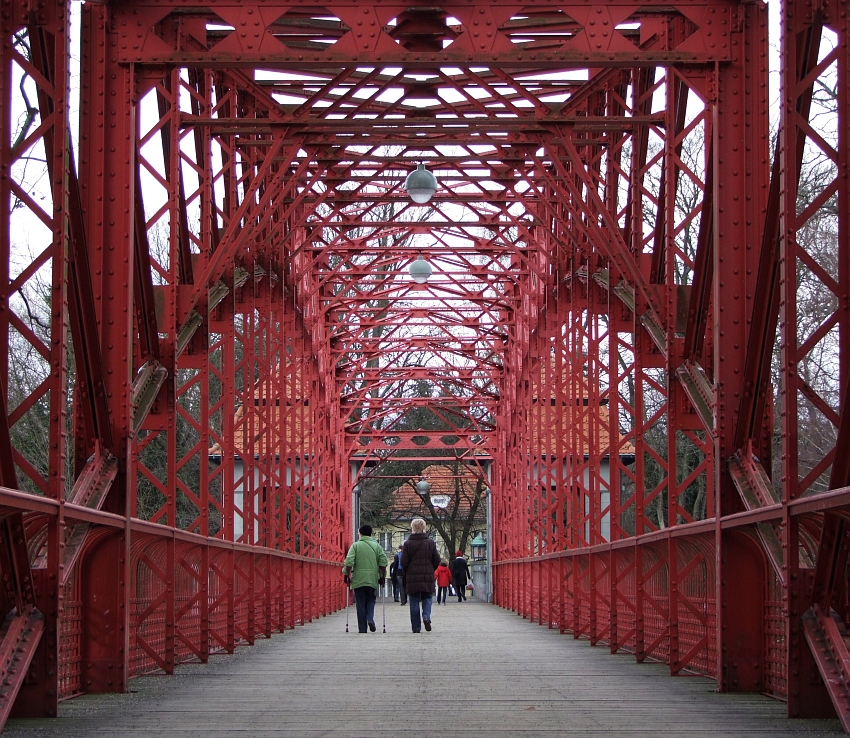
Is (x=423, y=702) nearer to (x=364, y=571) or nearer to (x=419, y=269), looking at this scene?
(x=364, y=571)

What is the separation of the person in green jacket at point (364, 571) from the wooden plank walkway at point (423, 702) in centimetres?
562

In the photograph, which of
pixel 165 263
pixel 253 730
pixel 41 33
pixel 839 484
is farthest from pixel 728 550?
pixel 165 263

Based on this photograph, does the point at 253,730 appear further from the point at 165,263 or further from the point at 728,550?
the point at 165,263

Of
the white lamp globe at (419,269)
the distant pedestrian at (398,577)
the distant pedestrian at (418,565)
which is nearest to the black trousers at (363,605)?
the distant pedestrian at (418,565)

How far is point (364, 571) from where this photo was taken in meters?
20.7

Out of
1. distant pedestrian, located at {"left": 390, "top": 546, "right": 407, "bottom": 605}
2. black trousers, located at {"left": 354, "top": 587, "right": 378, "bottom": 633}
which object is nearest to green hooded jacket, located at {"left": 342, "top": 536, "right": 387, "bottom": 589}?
black trousers, located at {"left": 354, "top": 587, "right": 378, "bottom": 633}

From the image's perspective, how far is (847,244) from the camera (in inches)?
320

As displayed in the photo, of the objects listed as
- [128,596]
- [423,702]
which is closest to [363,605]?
[128,596]

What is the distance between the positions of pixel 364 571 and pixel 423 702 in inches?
452

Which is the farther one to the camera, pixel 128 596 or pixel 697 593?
pixel 697 593

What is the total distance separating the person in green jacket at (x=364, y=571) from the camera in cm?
2070

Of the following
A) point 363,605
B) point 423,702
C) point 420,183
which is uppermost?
point 420,183

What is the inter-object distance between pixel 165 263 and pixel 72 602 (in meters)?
28.3

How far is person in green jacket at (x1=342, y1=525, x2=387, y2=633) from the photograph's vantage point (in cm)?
2070
